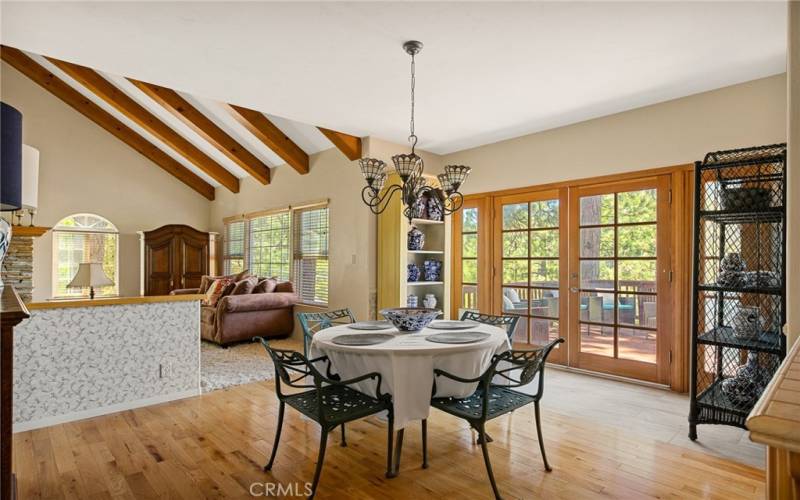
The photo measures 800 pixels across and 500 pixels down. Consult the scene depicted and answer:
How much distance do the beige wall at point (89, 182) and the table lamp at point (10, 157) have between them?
7184mm

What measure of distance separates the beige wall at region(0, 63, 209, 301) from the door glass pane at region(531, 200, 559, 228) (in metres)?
6.79

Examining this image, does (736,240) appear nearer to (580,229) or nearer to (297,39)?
(580,229)

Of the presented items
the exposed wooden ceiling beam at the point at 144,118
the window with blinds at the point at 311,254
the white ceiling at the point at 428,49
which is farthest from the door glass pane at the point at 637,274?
the exposed wooden ceiling beam at the point at 144,118

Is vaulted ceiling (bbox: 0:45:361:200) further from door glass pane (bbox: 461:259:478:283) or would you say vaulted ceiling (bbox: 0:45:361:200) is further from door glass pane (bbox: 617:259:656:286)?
door glass pane (bbox: 617:259:656:286)

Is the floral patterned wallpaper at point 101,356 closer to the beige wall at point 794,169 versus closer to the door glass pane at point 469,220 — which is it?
the door glass pane at point 469,220

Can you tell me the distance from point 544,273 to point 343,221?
101 inches

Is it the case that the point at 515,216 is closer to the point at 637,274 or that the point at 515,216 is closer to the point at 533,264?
the point at 533,264

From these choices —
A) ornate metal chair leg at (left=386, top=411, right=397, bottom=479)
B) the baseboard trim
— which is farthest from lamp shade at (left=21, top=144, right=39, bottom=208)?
the baseboard trim

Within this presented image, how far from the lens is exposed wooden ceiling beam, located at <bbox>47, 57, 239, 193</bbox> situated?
226 inches

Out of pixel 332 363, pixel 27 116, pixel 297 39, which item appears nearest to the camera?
pixel 332 363

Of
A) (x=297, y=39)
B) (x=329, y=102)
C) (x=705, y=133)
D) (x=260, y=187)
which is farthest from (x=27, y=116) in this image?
(x=705, y=133)

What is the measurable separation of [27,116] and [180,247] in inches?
116

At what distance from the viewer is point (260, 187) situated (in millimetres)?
7527

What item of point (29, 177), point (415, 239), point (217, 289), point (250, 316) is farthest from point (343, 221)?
point (29, 177)
